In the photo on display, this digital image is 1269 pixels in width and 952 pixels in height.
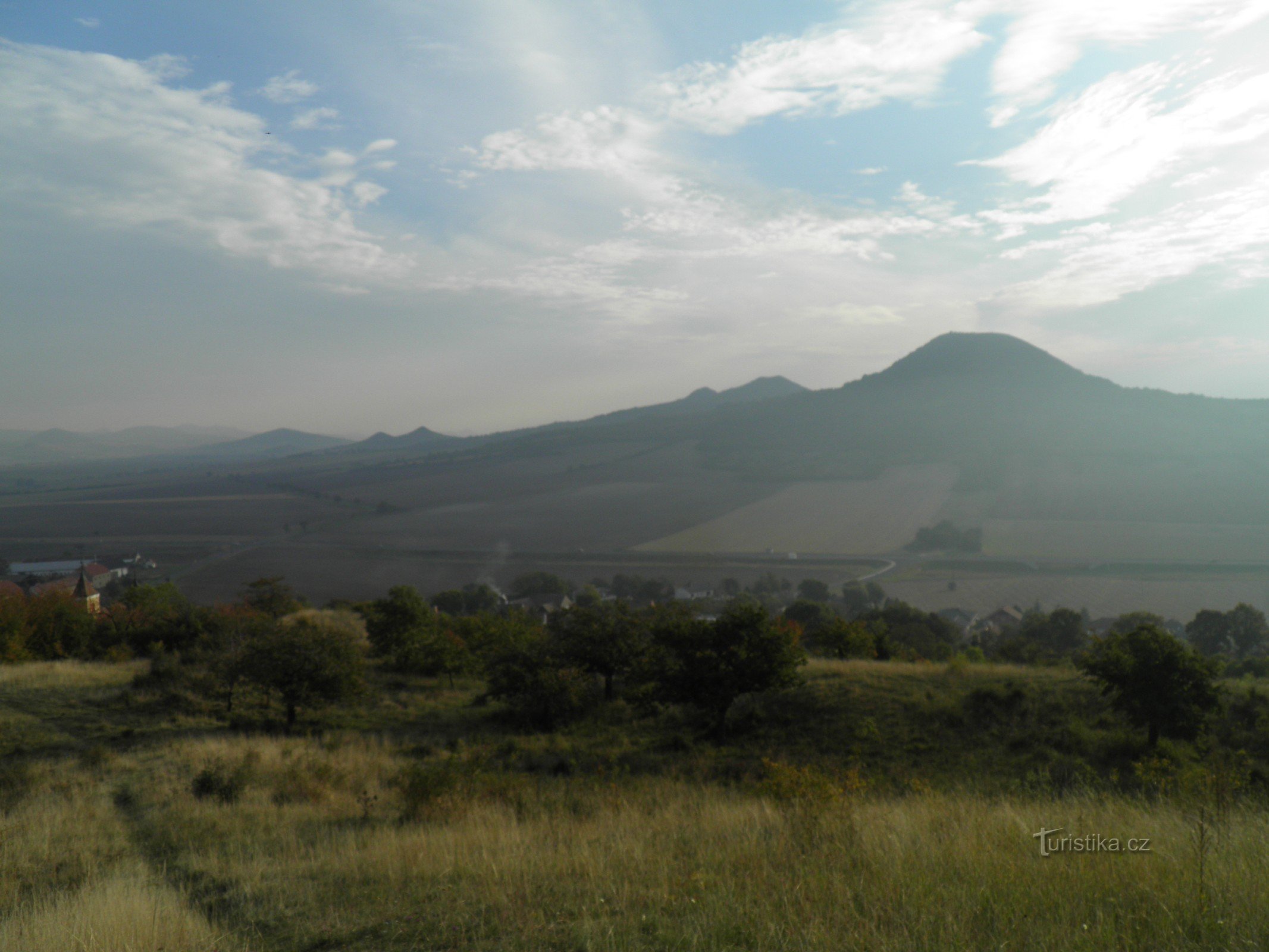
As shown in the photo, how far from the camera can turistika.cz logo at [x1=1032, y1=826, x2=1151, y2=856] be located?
5262mm

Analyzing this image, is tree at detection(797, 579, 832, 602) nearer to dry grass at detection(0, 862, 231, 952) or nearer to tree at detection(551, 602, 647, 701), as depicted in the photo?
tree at detection(551, 602, 647, 701)

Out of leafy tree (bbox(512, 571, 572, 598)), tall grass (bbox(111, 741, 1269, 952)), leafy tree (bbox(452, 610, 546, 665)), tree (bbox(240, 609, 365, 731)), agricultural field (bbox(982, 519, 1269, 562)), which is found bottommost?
leafy tree (bbox(512, 571, 572, 598))

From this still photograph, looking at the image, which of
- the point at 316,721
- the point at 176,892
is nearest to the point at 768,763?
the point at 176,892

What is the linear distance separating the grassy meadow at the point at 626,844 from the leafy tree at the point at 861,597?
143 feet

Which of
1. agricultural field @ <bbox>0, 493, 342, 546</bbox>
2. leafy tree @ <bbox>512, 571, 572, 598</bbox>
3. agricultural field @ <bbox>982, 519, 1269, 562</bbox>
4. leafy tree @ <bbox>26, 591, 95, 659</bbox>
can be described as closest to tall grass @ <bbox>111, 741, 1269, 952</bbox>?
leafy tree @ <bbox>26, 591, 95, 659</bbox>

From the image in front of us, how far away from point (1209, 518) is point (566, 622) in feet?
342

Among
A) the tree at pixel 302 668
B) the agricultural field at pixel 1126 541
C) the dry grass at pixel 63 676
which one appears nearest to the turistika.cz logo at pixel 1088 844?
the tree at pixel 302 668

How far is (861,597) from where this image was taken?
62062mm

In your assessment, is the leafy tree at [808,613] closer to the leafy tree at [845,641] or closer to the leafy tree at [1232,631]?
the leafy tree at [845,641]

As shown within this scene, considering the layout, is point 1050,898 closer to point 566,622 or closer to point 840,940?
point 840,940

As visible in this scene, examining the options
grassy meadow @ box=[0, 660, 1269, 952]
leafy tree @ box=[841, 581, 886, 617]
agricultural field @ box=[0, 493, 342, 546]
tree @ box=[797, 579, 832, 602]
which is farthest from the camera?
agricultural field @ box=[0, 493, 342, 546]

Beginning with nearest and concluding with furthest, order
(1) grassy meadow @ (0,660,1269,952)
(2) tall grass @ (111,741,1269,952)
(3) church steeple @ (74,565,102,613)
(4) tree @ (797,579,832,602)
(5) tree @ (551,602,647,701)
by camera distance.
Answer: (2) tall grass @ (111,741,1269,952) → (1) grassy meadow @ (0,660,1269,952) → (5) tree @ (551,602,647,701) → (3) church steeple @ (74,565,102,613) → (4) tree @ (797,579,832,602)

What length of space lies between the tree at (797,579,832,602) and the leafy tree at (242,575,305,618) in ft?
146

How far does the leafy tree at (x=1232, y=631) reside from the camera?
42.8 meters
